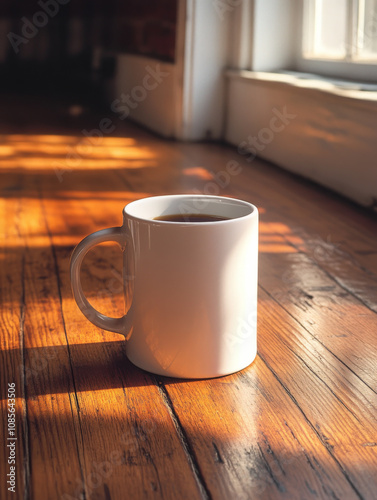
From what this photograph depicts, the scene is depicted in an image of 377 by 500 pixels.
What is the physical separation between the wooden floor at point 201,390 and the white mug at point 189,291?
24 mm

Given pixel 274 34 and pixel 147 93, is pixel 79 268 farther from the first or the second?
pixel 147 93

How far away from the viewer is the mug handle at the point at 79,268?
66 cm

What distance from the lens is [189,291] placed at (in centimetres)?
62

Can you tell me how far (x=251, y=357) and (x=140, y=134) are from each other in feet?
7.48

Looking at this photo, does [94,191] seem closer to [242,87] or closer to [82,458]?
[242,87]

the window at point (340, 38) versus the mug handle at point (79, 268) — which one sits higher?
the window at point (340, 38)

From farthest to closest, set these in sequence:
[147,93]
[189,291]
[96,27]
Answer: [96,27] < [147,93] < [189,291]

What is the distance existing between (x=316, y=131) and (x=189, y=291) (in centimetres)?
132

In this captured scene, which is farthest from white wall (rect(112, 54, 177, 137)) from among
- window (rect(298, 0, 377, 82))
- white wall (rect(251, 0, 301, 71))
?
window (rect(298, 0, 377, 82))

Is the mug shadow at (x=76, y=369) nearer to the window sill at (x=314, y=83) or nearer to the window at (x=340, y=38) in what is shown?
the window sill at (x=314, y=83)

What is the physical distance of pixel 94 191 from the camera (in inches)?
65.1

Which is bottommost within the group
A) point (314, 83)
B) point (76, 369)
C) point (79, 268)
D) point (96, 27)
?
point (76, 369)

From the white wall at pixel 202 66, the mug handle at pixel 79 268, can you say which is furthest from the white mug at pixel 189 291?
the white wall at pixel 202 66

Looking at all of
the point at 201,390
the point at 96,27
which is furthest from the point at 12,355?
the point at 96,27
